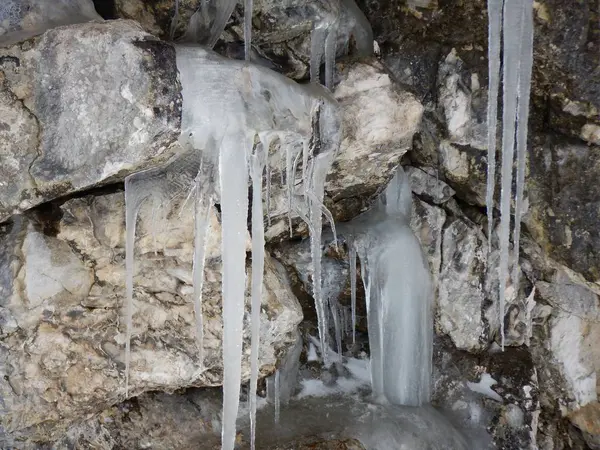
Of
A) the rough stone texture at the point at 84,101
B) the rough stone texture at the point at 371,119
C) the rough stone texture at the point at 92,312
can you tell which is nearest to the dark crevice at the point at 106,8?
the rough stone texture at the point at 84,101

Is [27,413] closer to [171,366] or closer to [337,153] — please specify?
[171,366]

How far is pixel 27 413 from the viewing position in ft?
11.8

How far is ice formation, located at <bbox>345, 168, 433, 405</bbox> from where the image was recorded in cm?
441

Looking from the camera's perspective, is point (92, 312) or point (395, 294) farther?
point (395, 294)

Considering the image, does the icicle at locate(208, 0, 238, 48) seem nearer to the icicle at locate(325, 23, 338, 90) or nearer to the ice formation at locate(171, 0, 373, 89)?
the ice formation at locate(171, 0, 373, 89)

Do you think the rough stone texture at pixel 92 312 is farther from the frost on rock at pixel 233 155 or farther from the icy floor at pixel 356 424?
the icy floor at pixel 356 424

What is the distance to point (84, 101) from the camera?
269 cm

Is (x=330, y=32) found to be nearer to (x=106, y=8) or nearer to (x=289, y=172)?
(x=289, y=172)

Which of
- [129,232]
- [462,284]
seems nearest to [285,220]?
[129,232]

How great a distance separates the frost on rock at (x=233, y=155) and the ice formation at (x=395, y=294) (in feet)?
3.45

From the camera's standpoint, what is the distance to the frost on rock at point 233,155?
111 inches

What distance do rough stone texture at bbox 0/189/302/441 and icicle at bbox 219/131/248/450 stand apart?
615 millimetres

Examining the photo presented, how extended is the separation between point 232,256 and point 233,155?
52 cm

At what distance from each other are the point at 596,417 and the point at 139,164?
4.11 meters
